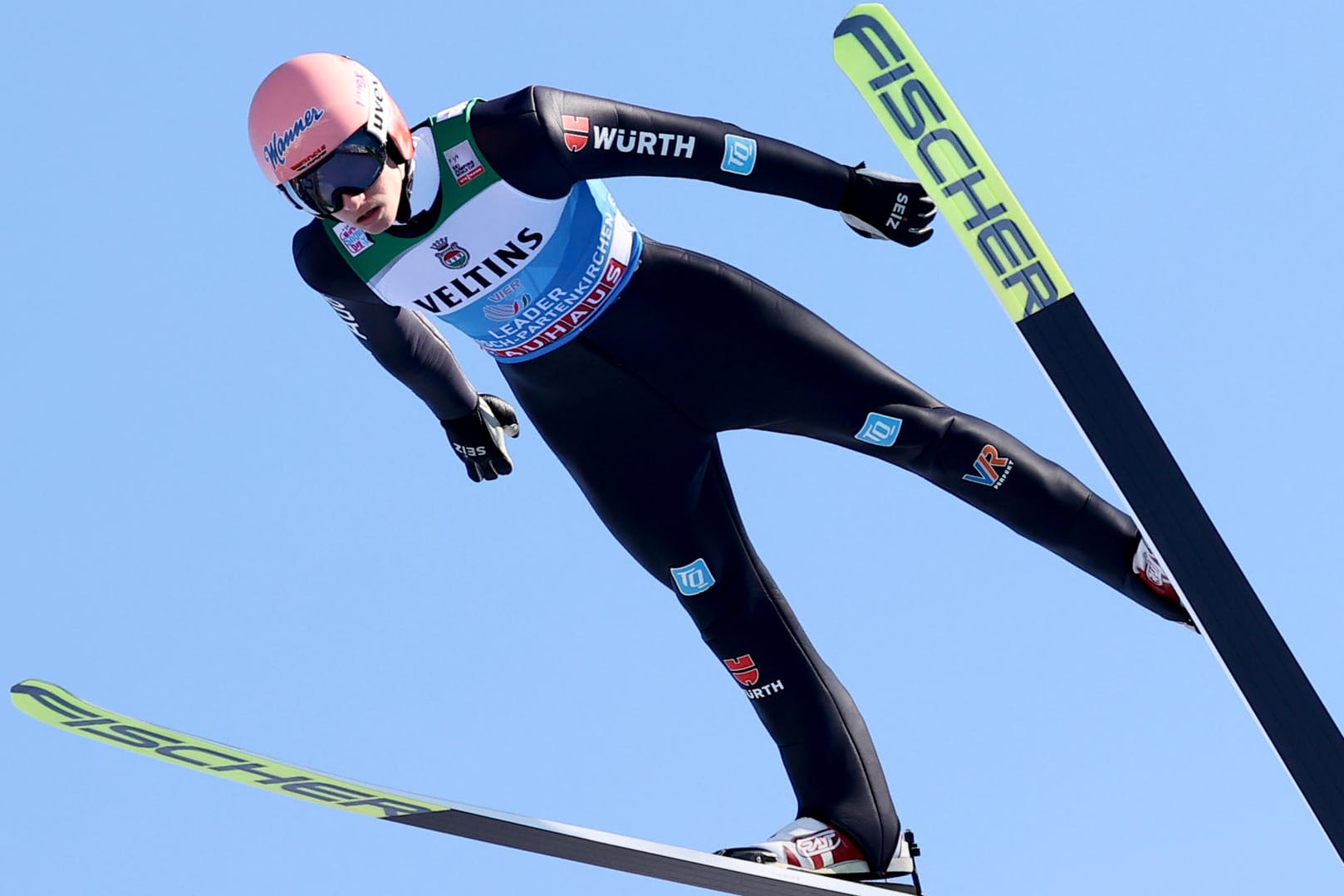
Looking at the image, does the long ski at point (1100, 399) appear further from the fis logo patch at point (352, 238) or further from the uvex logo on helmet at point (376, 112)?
the fis logo patch at point (352, 238)

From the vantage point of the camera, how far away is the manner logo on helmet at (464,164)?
18.4 ft

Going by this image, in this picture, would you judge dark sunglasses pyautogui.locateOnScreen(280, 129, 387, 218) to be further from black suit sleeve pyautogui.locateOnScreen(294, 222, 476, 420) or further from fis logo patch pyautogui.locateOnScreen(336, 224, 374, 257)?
black suit sleeve pyautogui.locateOnScreen(294, 222, 476, 420)

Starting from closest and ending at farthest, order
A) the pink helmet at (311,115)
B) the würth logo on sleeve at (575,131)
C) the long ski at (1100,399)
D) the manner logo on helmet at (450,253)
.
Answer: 1. the long ski at (1100,399)
2. the pink helmet at (311,115)
3. the würth logo on sleeve at (575,131)
4. the manner logo on helmet at (450,253)

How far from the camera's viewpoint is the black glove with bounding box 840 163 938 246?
19.2 ft

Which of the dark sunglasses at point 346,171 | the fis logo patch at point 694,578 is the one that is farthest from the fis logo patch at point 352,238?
the fis logo patch at point 694,578

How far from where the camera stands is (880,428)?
5.86m

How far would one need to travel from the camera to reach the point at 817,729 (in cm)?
592

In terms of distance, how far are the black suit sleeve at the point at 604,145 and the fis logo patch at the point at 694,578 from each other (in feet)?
3.58

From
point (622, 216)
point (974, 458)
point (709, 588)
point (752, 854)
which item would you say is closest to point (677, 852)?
point (752, 854)

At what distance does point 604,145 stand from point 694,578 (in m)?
1.26

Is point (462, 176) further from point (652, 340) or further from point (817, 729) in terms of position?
point (817, 729)

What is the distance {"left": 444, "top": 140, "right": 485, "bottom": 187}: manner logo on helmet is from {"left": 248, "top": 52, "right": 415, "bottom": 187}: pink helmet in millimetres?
131

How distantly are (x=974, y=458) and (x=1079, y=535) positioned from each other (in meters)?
0.38

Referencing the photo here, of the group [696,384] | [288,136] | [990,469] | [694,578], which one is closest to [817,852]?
[694,578]
